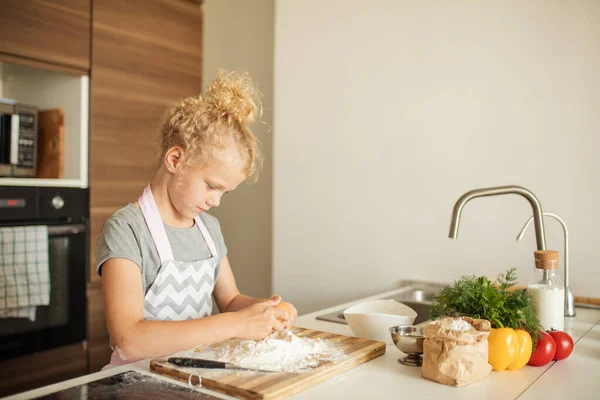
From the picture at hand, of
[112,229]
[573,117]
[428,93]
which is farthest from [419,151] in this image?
[112,229]

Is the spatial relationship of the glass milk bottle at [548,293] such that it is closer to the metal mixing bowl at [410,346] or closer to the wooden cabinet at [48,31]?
the metal mixing bowl at [410,346]

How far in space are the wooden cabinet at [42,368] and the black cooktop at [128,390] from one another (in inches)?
47.8

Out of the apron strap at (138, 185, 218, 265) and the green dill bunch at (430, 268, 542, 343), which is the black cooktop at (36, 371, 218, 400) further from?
the green dill bunch at (430, 268, 542, 343)

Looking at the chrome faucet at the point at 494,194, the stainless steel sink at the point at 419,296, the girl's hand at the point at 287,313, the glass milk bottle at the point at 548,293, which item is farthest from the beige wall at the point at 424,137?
the girl's hand at the point at 287,313

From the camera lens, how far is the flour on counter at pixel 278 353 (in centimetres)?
104

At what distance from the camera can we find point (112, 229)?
3.97 feet

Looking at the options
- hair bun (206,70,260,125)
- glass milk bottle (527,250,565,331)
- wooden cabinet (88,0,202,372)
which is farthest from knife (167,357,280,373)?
wooden cabinet (88,0,202,372)

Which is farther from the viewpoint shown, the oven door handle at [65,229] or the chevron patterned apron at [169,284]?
the oven door handle at [65,229]

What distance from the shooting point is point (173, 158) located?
128cm

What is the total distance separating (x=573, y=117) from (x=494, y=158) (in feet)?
0.90

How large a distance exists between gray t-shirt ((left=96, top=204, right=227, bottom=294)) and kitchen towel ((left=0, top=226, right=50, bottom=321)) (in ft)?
2.89

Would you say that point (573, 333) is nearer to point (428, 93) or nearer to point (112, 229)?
point (428, 93)

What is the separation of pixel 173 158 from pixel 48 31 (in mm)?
1165

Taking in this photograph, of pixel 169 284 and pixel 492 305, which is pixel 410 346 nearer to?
pixel 492 305
